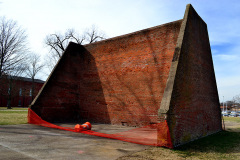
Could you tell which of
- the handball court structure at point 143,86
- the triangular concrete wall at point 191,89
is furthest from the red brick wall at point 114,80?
the triangular concrete wall at point 191,89

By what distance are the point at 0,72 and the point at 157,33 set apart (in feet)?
53.5

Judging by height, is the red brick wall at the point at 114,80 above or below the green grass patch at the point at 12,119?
above

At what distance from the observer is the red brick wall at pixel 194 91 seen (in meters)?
6.63

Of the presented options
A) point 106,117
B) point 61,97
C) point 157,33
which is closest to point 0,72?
point 61,97

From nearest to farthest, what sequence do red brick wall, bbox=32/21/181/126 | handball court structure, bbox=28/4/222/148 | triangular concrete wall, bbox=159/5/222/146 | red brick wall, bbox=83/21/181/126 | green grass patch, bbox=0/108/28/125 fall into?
1. triangular concrete wall, bbox=159/5/222/146
2. handball court structure, bbox=28/4/222/148
3. red brick wall, bbox=83/21/181/126
4. red brick wall, bbox=32/21/181/126
5. green grass patch, bbox=0/108/28/125

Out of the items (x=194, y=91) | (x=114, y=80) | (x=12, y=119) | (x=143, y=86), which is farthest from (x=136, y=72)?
(x=12, y=119)

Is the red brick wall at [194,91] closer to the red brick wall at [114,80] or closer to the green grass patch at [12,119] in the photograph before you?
the red brick wall at [114,80]

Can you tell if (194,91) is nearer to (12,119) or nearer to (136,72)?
(136,72)

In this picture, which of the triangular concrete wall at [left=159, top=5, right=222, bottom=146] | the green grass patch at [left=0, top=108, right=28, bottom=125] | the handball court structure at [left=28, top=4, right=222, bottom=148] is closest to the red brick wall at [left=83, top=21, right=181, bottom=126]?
the handball court structure at [left=28, top=4, right=222, bottom=148]

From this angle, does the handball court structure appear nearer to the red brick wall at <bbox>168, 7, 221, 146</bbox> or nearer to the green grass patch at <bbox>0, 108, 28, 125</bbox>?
the red brick wall at <bbox>168, 7, 221, 146</bbox>

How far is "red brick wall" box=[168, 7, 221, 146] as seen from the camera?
663 cm

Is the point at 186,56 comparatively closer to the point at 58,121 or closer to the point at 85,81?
the point at 85,81

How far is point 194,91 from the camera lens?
8.43 meters

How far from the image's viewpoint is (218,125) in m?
11.6
